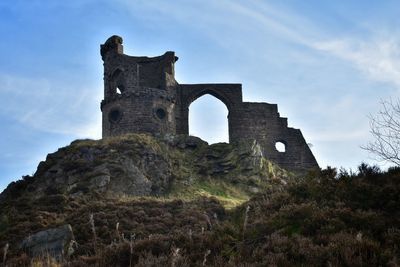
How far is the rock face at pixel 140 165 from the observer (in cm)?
3050

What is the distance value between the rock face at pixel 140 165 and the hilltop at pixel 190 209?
2.8 inches

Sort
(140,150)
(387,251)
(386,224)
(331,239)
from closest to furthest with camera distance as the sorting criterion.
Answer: (387,251) < (331,239) < (386,224) < (140,150)

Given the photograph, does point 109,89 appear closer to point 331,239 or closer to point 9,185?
point 9,185

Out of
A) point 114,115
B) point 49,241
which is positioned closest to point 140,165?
point 114,115

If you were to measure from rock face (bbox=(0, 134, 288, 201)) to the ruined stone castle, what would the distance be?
9.23ft

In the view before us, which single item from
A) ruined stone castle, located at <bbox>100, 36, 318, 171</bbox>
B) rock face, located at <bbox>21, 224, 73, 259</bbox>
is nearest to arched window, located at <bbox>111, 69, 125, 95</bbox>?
ruined stone castle, located at <bbox>100, 36, 318, 171</bbox>

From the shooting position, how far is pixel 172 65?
1647 inches

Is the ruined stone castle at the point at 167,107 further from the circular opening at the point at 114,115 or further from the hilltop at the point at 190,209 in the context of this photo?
the hilltop at the point at 190,209

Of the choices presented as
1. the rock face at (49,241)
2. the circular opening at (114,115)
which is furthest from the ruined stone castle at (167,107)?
the rock face at (49,241)

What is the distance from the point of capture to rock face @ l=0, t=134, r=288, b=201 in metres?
30.5

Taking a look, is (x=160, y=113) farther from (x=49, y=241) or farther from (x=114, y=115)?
(x=49, y=241)

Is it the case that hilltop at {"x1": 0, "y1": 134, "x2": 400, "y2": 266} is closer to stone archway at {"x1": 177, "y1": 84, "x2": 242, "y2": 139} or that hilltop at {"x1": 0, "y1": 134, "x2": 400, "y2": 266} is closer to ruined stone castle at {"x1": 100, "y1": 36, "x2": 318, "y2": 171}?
ruined stone castle at {"x1": 100, "y1": 36, "x2": 318, "y2": 171}

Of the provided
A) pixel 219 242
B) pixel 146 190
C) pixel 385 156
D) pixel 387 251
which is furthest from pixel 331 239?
pixel 146 190

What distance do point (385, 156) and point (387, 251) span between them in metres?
7.00
